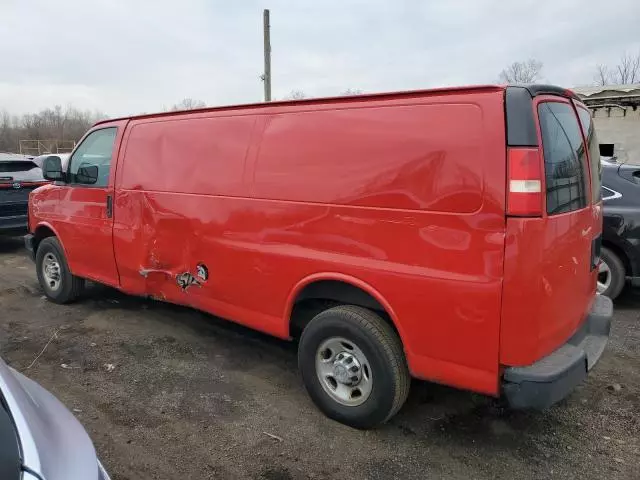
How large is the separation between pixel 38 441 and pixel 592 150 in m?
3.37

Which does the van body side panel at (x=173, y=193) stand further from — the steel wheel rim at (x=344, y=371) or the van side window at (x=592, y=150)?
the van side window at (x=592, y=150)

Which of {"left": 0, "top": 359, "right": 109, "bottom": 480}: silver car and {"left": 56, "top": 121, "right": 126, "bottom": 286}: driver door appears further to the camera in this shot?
{"left": 56, "top": 121, "right": 126, "bottom": 286}: driver door

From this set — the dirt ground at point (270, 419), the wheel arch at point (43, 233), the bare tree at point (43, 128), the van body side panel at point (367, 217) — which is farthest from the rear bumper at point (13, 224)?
the bare tree at point (43, 128)

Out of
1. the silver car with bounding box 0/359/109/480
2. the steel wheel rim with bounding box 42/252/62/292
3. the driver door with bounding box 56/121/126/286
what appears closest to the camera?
the silver car with bounding box 0/359/109/480

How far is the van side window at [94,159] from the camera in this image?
4926mm

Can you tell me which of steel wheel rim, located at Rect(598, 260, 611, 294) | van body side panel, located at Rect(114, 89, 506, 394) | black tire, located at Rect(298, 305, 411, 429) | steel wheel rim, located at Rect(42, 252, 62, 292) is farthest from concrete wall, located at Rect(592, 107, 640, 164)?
steel wheel rim, located at Rect(42, 252, 62, 292)

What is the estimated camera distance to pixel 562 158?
2752mm

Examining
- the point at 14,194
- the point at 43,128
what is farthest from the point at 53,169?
the point at 43,128

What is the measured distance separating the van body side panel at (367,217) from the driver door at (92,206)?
908 mm

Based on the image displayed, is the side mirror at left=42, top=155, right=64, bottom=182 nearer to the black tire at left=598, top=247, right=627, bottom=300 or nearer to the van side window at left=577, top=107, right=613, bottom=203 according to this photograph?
the van side window at left=577, top=107, right=613, bottom=203

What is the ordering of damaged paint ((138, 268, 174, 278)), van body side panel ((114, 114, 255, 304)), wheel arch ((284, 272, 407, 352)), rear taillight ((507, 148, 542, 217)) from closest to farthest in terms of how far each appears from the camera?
1. rear taillight ((507, 148, 542, 217))
2. wheel arch ((284, 272, 407, 352))
3. van body side panel ((114, 114, 255, 304))
4. damaged paint ((138, 268, 174, 278))

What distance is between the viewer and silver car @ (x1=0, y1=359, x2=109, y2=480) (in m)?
1.52

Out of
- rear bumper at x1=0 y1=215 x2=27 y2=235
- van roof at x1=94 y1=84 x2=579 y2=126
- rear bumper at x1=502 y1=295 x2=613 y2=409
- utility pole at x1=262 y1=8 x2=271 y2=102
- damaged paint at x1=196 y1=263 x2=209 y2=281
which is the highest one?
utility pole at x1=262 y1=8 x2=271 y2=102

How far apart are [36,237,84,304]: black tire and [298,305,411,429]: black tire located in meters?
3.45
